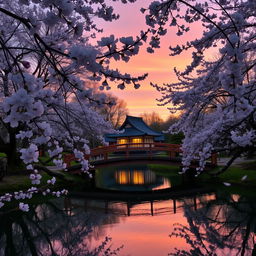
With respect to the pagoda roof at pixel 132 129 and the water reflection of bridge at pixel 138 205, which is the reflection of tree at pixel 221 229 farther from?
the pagoda roof at pixel 132 129

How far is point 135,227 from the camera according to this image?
8.41m

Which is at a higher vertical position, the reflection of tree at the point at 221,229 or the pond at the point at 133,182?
the pond at the point at 133,182

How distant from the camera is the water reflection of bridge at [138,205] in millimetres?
10344

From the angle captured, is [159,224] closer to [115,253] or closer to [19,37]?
[115,253]

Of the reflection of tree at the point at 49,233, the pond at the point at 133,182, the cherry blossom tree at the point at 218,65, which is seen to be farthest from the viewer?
the pond at the point at 133,182

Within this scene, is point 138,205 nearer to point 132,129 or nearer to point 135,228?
point 135,228

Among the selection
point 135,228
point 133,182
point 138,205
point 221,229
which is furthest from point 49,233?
point 133,182

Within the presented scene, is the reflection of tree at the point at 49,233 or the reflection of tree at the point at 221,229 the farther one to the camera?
the reflection of tree at the point at 49,233

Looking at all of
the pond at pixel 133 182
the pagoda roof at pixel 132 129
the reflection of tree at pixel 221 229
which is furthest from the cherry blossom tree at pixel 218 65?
the pagoda roof at pixel 132 129

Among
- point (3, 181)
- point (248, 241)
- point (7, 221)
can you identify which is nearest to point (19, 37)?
point (3, 181)

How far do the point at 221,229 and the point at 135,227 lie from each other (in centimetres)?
233

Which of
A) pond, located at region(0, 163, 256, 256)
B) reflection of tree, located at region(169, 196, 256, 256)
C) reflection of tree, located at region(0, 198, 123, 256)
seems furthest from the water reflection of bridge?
reflection of tree, located at region(0, 198, 123, 256)

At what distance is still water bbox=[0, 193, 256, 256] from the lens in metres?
6.59

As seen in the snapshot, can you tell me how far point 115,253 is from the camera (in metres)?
6.30
